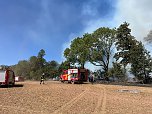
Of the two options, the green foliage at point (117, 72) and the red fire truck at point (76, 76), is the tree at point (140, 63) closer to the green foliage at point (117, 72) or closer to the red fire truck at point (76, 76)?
the green foliage at point (117, 72)

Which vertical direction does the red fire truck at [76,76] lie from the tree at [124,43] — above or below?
below

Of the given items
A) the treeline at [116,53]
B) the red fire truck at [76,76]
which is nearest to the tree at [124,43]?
the treeline at [116,53]

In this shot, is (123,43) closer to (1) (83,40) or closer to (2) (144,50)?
(2) (144,50)

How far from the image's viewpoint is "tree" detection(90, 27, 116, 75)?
308ft

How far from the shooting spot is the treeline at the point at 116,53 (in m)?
84.6

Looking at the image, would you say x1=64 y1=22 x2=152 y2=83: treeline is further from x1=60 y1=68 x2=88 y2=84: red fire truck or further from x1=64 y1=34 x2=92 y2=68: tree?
x1=60 y1=68 x2=88 y2=84: red fire truck

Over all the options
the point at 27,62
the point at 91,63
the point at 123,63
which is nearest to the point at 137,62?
the point at 123,63

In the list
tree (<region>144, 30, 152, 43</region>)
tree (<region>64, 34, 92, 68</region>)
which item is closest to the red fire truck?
tree (<region>144, 30, 152, 43</region>)

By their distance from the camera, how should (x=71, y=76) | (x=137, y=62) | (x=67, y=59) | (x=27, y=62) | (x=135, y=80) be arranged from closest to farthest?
(x=71, y=76) → (x=137, y=62) → (x=135, y=80) → (x=67, y=59) → (x=27, y=62)

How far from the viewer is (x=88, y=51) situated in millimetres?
94812

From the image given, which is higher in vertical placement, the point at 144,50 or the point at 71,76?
the point at 144,50

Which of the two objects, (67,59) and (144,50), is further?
(67,59)

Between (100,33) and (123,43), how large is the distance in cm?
1094

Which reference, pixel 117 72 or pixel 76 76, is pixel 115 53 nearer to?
pixel 117 72
